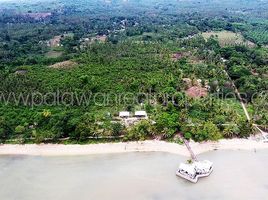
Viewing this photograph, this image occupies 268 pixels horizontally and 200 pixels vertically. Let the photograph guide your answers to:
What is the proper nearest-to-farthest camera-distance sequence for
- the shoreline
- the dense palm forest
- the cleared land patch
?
the shoreline
the dense palm forest
the cleared land patch

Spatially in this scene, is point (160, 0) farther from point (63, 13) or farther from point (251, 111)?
point (251, 111)

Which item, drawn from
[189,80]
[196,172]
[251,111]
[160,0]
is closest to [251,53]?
[189,80]

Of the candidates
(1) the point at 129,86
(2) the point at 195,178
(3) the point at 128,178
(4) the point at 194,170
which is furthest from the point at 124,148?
(1) the point at 129,86

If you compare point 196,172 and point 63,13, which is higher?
point 196,172

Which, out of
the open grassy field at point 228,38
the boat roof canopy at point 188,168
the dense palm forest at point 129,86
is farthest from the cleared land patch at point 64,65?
the open grassy field at point 228,38

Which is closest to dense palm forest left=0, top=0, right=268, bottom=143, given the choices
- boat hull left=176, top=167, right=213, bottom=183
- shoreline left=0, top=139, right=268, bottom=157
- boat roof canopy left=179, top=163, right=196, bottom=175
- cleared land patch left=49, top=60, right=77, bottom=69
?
cleared land patch left=49, top=60, right=77, bottom=69

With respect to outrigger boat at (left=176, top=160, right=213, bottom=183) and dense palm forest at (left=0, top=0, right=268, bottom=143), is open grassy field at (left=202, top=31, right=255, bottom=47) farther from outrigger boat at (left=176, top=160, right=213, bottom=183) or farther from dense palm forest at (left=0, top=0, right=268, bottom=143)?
outrigger boat at (left=176, top=160, right=213, bottom=183)
